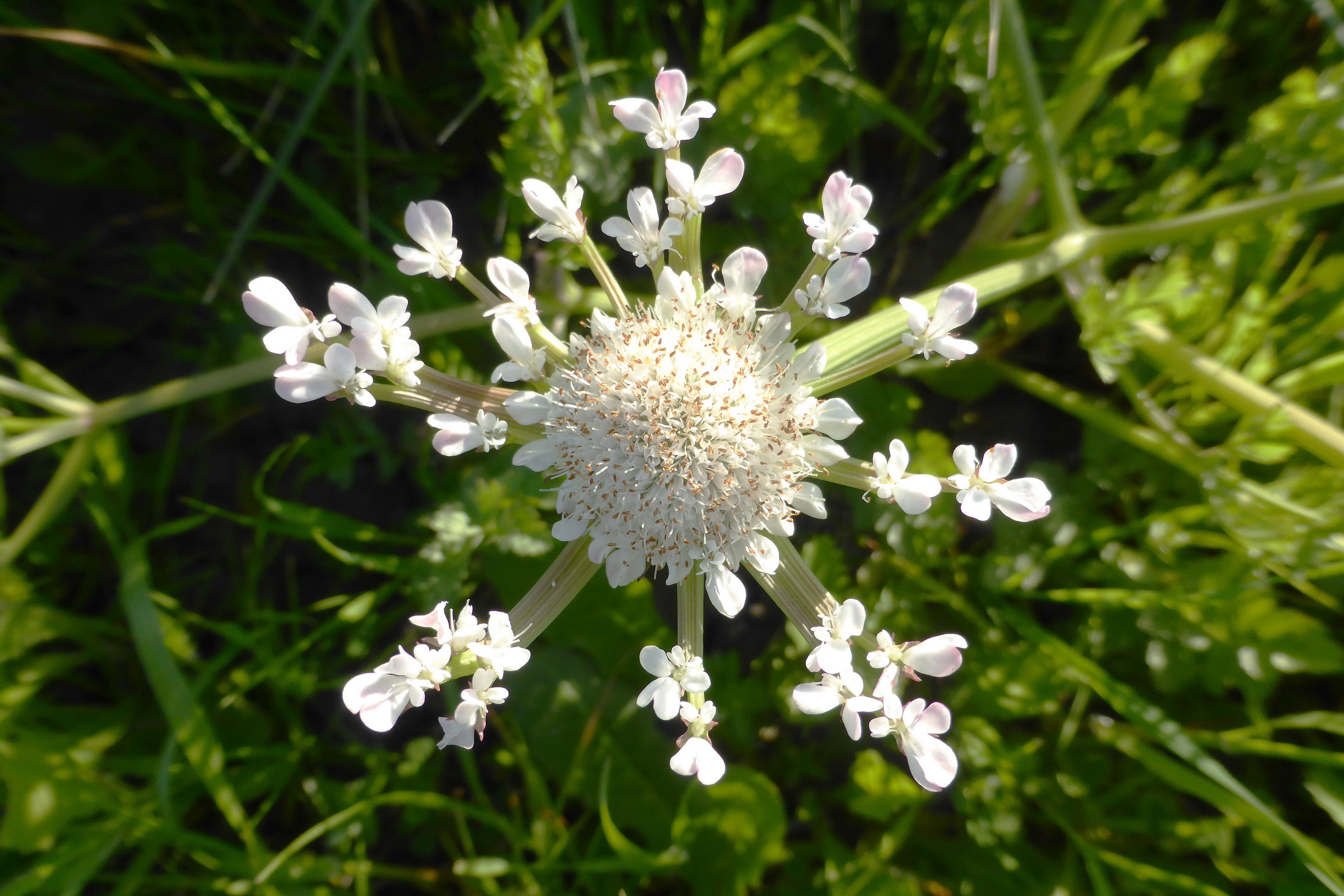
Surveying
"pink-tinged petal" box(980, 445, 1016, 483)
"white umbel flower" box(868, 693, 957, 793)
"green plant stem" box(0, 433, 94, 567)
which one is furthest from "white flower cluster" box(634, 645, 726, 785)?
"green plant stem" box(0, 433, 94, 567)

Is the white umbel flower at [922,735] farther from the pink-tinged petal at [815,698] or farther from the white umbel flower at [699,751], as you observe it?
the white umbel flower at [699,751]

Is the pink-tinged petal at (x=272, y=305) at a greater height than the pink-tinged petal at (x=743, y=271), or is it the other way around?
the pink-tinged petal at (x=743, y=271)

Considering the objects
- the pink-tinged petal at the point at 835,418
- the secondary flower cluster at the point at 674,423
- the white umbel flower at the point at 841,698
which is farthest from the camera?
the pink-tinged petal at the point at 835,418

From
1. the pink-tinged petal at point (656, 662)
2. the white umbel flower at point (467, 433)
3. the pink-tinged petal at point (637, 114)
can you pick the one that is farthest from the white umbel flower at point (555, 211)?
the pink-tinged petal at point (656, 662)

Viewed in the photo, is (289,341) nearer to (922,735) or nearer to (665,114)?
(665,114)

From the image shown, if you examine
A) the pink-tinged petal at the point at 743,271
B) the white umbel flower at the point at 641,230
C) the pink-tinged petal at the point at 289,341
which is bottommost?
the pink-tinged petal at the point at 289,341

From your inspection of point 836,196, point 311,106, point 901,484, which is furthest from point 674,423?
point 311,106

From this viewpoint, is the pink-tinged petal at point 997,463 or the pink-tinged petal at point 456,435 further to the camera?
the pink-tinged petal at point 456,435
